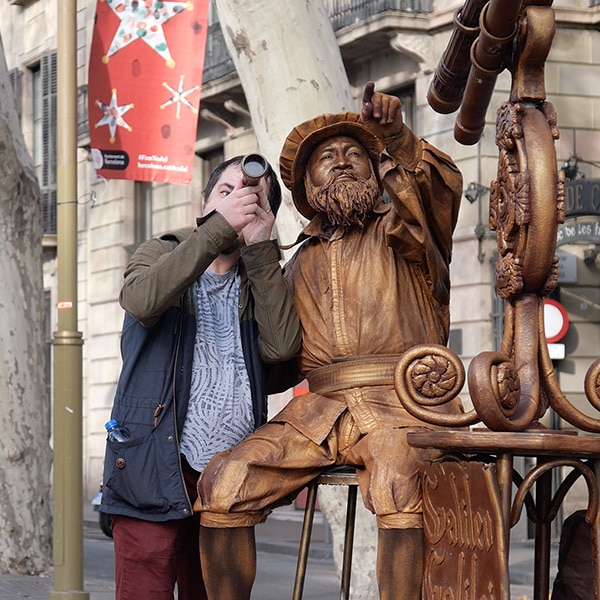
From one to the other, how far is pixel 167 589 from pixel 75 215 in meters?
4.18

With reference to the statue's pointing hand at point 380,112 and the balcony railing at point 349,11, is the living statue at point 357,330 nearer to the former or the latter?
the statue's pointing hand at point 380,112

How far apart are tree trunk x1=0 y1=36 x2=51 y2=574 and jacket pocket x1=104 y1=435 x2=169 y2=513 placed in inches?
219

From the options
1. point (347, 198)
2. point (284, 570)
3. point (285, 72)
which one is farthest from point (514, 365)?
point (284, 570)

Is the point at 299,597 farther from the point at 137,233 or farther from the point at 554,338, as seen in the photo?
the point at 137,233

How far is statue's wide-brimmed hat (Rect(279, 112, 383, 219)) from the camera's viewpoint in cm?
395

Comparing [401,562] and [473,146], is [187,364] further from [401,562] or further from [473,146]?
[473,146]

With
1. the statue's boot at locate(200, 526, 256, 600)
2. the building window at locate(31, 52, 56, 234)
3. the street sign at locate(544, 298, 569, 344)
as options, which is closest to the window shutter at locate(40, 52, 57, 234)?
the building window at locate(31, 52, 56, 234)

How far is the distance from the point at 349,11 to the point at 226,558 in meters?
14.2

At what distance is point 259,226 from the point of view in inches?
157

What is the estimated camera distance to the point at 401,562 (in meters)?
3.43

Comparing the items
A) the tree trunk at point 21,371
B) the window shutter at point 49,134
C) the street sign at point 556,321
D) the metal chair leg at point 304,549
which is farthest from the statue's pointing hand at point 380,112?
the window shutter at point 49,134

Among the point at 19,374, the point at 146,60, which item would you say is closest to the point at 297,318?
the point at 19,374

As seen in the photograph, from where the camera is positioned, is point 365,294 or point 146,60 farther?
point 146,60

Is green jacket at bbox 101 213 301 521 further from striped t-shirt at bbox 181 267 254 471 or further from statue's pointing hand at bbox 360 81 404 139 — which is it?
statue's pointing hand at bbox 360 81 404 139
